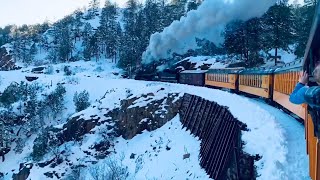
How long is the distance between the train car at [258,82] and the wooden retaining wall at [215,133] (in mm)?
2663

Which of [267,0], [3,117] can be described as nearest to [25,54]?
[3,117]

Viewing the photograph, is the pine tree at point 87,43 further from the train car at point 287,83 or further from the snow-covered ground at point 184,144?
the train car at point 287,83

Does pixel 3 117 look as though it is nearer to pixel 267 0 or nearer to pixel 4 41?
pixel 267 0

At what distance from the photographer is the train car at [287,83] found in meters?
12.5

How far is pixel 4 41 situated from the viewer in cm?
13912

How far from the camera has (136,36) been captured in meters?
83.5

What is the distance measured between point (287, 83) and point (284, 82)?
84 centimetres

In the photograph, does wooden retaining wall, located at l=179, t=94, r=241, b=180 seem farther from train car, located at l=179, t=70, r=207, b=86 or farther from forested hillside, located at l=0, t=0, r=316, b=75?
forested hillside, located at l=0, t=0, r=316, b=75

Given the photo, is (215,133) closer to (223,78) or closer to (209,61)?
(223,78)

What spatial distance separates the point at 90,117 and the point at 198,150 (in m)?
18.1

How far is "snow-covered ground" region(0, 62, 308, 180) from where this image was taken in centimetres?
1070

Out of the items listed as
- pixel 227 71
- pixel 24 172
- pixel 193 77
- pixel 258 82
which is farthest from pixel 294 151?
pixel 193 77

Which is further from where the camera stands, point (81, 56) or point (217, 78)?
point (81, 56)

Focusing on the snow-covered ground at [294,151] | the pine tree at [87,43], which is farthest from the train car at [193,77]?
the pine tree at [87,43]
